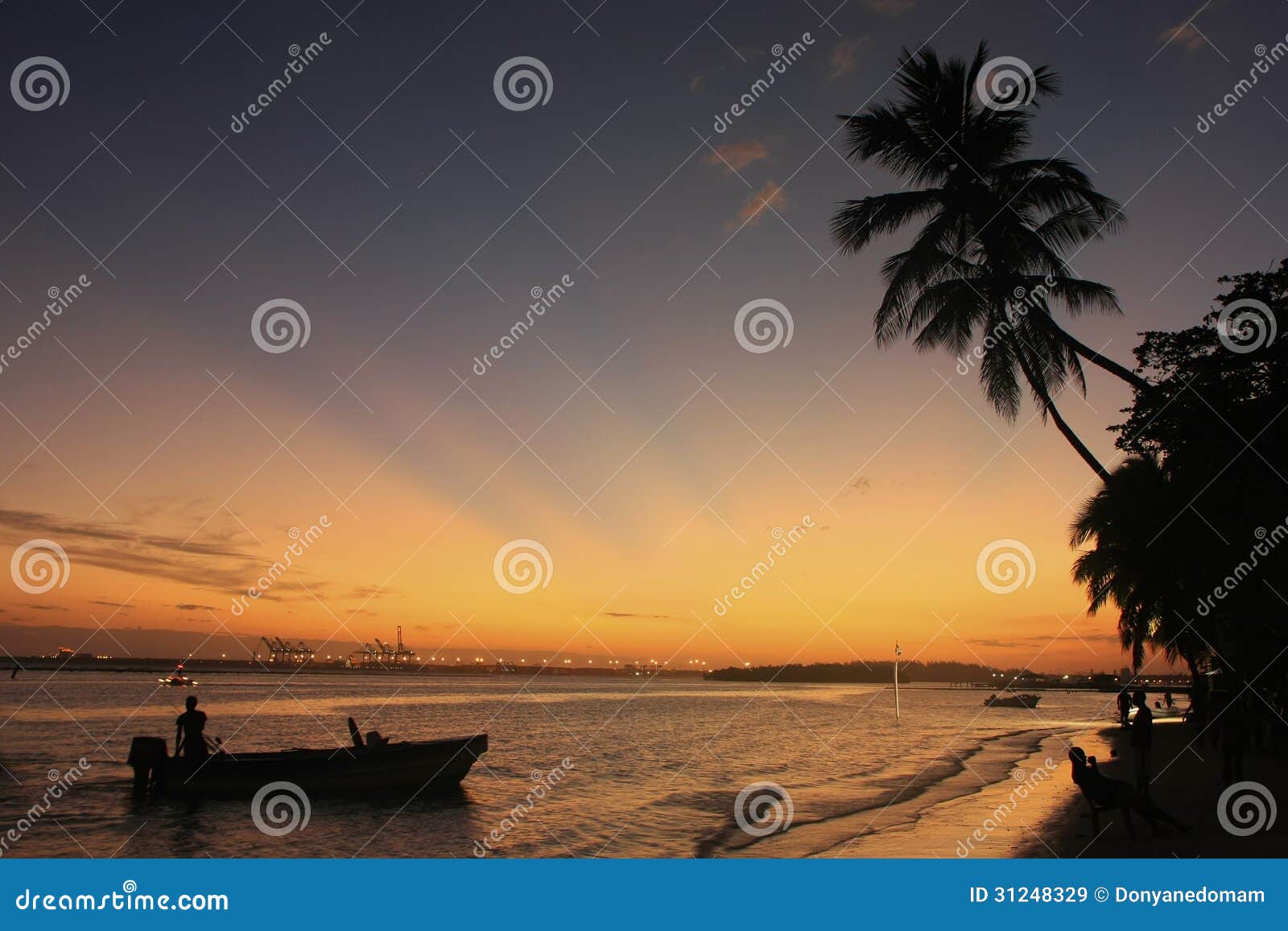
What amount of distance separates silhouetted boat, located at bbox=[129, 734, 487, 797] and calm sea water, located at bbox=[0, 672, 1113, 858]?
1.43ft

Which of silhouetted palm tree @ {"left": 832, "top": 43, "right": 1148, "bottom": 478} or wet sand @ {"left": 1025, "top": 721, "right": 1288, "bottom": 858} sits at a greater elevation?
→ silhouetted palm tree @ {"left": 832, "top": 43, "right": 1148, "bottom": 478}

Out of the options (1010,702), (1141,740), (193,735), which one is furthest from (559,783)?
(1010,702)

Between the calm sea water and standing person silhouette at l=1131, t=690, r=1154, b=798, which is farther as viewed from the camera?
the calm sea water

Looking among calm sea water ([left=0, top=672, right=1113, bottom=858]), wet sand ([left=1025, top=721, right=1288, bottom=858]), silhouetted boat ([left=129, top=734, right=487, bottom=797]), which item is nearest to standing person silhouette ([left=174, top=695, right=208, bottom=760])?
silhouetted boat ([left=129, top=734, right=487, bottom=797])

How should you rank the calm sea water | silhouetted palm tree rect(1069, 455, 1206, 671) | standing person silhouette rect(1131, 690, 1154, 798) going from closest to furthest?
standing person silhouette rect(1131, 690, 1154, 798)
the calm sea water
silhouetted palm tree rect(1069, 455, 1206, 671)

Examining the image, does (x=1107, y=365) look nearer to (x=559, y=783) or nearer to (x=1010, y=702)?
(x=559, y=783)

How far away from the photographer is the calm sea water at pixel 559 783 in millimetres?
15758

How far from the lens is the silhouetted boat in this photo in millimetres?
19547

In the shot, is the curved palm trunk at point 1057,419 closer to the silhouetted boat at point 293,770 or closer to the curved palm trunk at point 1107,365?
the curved palm trunk at point 1107,365

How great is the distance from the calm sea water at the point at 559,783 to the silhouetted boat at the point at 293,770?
0.44 meters

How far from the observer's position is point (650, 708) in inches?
3179

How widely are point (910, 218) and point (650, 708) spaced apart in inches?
2736

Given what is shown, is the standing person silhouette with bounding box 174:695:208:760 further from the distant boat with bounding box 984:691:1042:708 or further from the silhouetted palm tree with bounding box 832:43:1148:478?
the distant boat with bounding box 984:691:1042:708

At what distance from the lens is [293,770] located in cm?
2020
